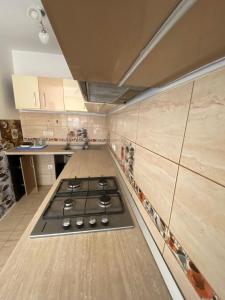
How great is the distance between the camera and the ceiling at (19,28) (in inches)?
51.5

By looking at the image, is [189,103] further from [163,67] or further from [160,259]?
[160,259]

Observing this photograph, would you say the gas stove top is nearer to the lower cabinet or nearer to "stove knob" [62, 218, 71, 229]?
"stove knob" [62, 218, 71, 229]

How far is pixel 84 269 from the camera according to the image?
0.47 meters

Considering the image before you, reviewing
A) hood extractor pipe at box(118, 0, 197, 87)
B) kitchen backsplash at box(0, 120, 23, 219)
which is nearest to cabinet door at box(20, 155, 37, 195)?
kitchen backsplash at box(0, 120, 23, 219)

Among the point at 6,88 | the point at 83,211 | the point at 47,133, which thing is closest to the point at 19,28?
the point at 6,88

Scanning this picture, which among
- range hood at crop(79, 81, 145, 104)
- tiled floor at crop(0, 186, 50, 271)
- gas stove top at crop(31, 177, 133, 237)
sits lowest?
tiled floor at crop(0, 186, 50, 271)

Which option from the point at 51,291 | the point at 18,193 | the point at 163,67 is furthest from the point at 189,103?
the point at 18,193

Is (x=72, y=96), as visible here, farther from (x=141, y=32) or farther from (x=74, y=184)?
(x=141, y=32)

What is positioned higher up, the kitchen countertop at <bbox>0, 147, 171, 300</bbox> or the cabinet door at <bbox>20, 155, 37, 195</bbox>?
the kitchen countertop at <bbox>0, 147, 171, 300</bbox>

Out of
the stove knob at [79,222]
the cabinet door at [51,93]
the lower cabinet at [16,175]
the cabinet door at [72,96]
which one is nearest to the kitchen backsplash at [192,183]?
the stove knob at [79,222]

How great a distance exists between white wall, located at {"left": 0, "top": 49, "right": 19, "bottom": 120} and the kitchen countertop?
2134 millimetres

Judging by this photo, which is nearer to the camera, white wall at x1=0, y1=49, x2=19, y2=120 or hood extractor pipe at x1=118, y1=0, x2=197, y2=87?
hood extractor pipe at x1=118, y1=0, x2=197, y2=87

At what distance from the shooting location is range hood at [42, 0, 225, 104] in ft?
0.53

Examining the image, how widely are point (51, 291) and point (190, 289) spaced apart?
0.39 m
